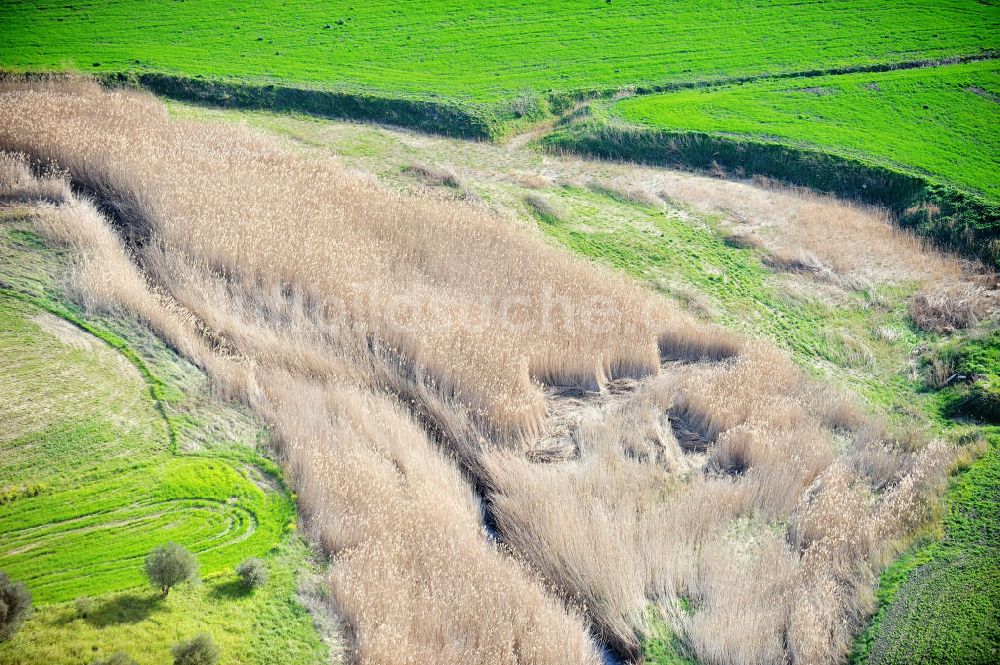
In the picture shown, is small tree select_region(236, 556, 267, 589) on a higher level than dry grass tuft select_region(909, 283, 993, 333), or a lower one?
lower

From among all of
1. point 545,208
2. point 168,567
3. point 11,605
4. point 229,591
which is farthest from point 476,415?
point 545,208

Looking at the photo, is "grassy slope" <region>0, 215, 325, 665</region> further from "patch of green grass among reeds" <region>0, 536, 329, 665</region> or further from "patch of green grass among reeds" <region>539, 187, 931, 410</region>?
"patch of green grass among reeds" <region>539, 187, 931, 410</region>

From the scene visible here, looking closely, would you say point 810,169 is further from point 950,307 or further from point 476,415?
point 476,415

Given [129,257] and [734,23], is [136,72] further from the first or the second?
[734,23]

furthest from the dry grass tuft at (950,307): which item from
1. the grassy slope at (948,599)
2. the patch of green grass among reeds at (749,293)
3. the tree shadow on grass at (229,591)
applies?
the tree shadow on grass at (229,591)

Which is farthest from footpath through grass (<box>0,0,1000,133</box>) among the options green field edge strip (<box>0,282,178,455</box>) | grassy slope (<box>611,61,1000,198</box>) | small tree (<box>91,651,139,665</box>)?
small tree (<box>91,651,139,665</box>)

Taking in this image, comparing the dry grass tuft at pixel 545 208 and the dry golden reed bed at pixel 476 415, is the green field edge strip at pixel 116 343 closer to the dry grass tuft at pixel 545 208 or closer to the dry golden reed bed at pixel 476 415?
the dry golden reed bed at pixel 476 415

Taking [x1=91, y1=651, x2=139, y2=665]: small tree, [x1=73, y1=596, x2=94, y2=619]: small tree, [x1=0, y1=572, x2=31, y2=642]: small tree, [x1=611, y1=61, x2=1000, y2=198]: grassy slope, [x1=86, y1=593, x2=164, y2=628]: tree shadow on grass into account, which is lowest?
[x1=86, y1=593, x2=164, y2=628]: tree shadow on grass
